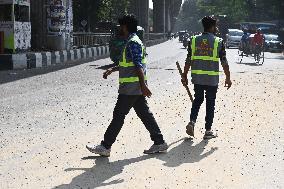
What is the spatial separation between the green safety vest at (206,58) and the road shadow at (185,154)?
979mm

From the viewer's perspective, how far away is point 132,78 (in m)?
6.41

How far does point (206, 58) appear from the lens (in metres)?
7.75

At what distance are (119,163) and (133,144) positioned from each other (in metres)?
1.08

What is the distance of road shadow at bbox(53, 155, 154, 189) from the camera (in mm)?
5306

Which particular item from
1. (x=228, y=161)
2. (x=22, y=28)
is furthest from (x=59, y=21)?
(x=228, y=161)

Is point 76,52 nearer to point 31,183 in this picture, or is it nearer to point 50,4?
point 50,4

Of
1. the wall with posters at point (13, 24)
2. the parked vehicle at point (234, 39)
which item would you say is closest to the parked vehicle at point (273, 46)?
the parked vehicle at point (234, 39)

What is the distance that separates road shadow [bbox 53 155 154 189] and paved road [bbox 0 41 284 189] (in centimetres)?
1

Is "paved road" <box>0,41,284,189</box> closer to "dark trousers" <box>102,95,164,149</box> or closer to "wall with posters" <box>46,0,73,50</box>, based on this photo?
"dark trousers" <box>102,95,164,149</box>

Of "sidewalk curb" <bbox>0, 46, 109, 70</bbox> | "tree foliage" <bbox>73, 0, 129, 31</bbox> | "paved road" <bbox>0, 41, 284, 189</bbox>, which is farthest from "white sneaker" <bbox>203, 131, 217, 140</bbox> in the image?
"tree foliage" <bbox>73, 0, 129, 31</bbox>

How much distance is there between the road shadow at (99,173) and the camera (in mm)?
5306

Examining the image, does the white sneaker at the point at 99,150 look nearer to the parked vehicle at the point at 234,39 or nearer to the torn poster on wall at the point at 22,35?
the torn poster on wall at the point at 22,35

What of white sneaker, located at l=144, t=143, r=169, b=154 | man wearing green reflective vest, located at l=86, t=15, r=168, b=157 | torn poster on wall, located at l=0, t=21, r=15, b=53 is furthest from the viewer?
torn poster on wall, located at l=0, t=21, r=15, b=53

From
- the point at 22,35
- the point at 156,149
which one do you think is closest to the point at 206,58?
the point at 156,149
